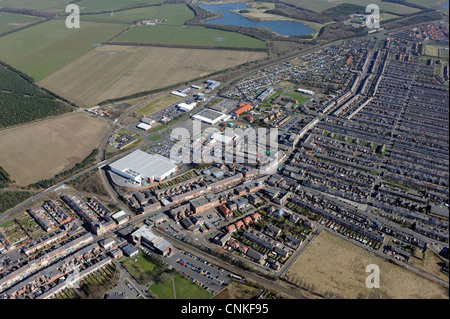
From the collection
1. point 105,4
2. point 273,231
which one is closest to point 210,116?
point 273,231

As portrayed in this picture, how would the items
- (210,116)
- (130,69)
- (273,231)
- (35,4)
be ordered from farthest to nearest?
(35,4) → (130,69) → (210,116) → (273,231)

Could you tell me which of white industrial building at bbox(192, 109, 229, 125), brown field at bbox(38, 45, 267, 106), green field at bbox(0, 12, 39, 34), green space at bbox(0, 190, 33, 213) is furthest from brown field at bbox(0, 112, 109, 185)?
green field at bbox(0, 12, 39, 34)

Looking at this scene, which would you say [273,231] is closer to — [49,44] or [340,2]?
[49,44]

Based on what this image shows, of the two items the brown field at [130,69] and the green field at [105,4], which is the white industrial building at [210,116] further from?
the green field at [105,4]

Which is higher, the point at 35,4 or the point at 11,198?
the point at 35,4

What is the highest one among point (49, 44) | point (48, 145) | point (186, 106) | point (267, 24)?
point (267, 24)

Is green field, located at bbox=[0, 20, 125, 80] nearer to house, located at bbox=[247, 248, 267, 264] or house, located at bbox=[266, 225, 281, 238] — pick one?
house, located at bbox=[266, 225, 281, 238]

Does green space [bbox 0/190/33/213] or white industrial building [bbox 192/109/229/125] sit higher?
white industrial building [bbox 192/109/229/125]
